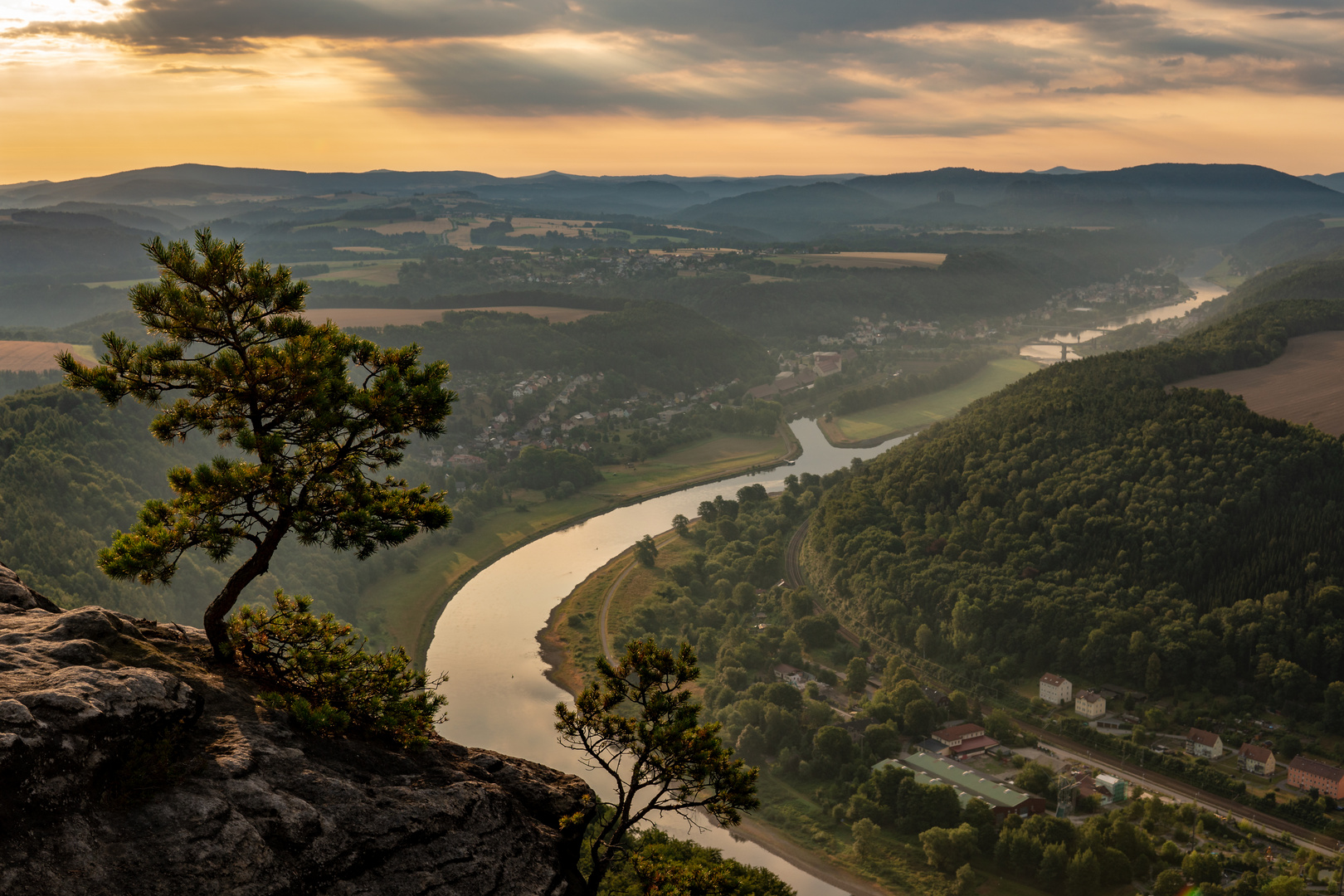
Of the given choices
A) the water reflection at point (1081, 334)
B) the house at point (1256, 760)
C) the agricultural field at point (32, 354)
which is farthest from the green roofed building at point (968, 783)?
the water reflection at point (1081, 334)

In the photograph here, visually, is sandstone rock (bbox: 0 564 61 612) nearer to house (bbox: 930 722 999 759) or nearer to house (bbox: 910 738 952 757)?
house (bbox: 910 738 952 757)

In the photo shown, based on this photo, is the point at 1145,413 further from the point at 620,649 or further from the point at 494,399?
the point at 494,399

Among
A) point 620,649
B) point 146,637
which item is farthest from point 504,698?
point 146,637

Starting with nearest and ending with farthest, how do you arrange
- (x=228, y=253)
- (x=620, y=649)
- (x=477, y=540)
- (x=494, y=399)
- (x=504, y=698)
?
(x=228, y=253)
(x=504, y=698)
(x=620, y=649)
(x=477, y=540)
(x=494, y=399)

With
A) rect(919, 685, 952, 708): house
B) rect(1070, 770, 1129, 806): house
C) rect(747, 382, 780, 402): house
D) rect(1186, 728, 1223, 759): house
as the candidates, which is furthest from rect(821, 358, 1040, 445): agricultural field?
rect(1070, 770, 1129, 806): house

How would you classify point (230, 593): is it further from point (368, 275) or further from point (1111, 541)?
point (368, 275)

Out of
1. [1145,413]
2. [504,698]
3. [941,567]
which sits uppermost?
[1145,413]
